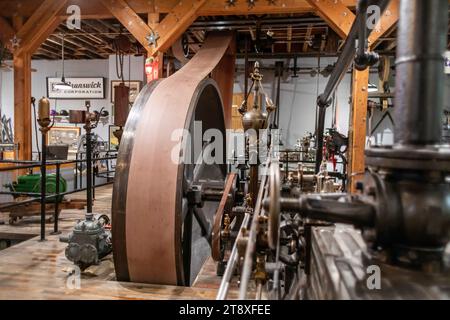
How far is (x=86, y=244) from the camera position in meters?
2.73

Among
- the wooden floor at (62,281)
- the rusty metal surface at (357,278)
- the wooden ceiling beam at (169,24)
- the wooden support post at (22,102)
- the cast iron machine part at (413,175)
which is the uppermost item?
the wooden ceiling beam at (169,24)

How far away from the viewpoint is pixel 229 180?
294 cm

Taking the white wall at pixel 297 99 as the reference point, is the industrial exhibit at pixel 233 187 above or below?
below

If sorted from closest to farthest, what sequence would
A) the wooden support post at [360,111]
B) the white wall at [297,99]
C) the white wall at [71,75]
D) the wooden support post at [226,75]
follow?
the wooden support post at [360,111] < the wooden support post at [226,75] < the white wall at [297,99] < the white wall at [71,75]

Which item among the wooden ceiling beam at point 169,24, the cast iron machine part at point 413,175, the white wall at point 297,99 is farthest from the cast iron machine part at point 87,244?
the white wall at point 297,99

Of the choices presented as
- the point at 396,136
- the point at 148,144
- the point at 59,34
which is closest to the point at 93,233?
the point at 148,144

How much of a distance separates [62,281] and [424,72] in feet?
8.23

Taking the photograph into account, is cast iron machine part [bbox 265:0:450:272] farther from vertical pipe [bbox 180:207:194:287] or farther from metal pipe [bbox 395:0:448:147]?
vertical pipe [bbox 180:207:194:287]

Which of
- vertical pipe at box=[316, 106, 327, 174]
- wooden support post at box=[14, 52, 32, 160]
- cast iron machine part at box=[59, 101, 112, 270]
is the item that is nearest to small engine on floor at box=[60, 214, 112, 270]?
cast iron machine part at box=[59, 101, 112, 270]

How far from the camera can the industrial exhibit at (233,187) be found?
940mm

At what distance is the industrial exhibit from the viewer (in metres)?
0.94

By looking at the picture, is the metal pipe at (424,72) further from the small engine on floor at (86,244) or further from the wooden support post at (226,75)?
the wooden support post at (226,75)

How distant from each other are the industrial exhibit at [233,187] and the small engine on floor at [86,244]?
0.01 metres
